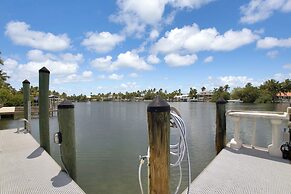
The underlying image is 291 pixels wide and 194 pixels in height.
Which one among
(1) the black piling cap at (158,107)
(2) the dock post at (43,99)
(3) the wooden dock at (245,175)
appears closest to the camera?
(1) the black piling cap at (158,107)

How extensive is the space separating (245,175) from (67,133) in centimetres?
351

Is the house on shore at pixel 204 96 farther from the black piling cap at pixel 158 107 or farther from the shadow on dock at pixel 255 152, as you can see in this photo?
the black piling cap at pixel 158 107

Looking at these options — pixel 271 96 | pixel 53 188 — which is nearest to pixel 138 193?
pixel 53 188

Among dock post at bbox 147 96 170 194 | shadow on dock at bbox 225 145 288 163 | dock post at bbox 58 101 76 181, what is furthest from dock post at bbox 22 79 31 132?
dock post at bbox 147 96 170 194

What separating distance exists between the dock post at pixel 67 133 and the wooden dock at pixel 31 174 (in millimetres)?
263

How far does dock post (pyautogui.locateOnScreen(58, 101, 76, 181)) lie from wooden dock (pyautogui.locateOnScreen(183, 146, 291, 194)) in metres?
2.62

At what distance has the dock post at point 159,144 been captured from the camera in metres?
2.81

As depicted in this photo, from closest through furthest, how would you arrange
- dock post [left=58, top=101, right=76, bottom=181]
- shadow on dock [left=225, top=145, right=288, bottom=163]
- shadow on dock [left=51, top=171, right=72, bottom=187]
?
shadow on dock [left=51, top=171, right=72, bottom=187]
dock post [left=58, top=101, right=76, bottom=181]
shadow on dock [left=225, top=145, right=288, bottom=163]

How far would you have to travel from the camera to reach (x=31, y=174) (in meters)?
4.66

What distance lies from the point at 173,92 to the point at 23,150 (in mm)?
169687

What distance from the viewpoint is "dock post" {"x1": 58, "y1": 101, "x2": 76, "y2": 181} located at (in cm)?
488

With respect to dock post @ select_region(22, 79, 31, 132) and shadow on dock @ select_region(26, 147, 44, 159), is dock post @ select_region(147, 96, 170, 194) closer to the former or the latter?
shadow on dock @ select_region(26, 147, 44, 159)

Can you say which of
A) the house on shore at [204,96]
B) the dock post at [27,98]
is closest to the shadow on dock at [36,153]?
the dock post at [27,98]

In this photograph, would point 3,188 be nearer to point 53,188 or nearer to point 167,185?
point 53,188
